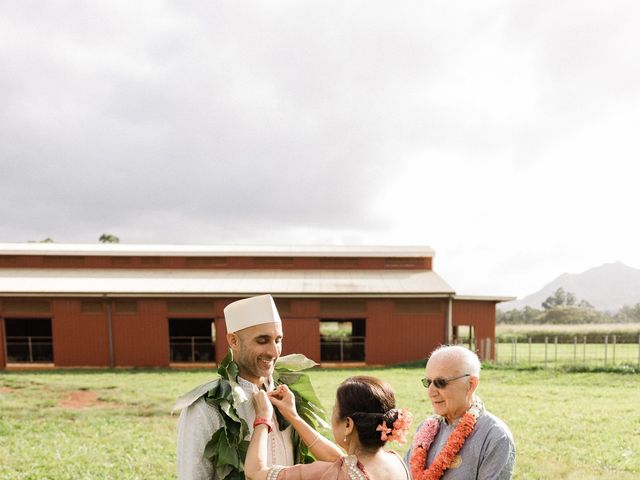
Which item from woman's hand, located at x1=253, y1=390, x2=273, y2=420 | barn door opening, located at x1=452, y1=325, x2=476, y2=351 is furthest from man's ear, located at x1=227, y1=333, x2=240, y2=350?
barn door opening, located at x1=452, y1=325, x2=476, y2=351

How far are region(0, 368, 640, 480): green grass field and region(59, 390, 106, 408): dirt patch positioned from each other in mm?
26

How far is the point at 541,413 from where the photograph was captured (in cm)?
920

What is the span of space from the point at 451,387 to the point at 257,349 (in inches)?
55.5

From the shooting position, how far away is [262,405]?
236cm

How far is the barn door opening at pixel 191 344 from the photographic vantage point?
18884 millimetres

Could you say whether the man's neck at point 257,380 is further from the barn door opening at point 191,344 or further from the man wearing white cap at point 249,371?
the barn door opening at point 191,344

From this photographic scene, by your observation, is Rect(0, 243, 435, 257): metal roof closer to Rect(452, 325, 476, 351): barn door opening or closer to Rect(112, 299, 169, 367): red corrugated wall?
Rect(452, 325, 476, 351): barn door opening

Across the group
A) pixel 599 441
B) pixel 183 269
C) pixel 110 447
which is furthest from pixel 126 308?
pixel 599 441

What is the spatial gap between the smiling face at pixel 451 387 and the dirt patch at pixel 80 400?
10358 mm

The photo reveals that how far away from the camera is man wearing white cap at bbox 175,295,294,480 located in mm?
2361

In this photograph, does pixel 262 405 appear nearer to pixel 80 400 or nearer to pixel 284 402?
pixel 284 402

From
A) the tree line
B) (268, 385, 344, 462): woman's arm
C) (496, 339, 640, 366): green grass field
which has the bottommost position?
the tree line

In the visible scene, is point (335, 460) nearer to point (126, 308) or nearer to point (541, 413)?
point (541, 413)

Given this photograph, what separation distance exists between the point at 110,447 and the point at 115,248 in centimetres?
Answer: 1650
